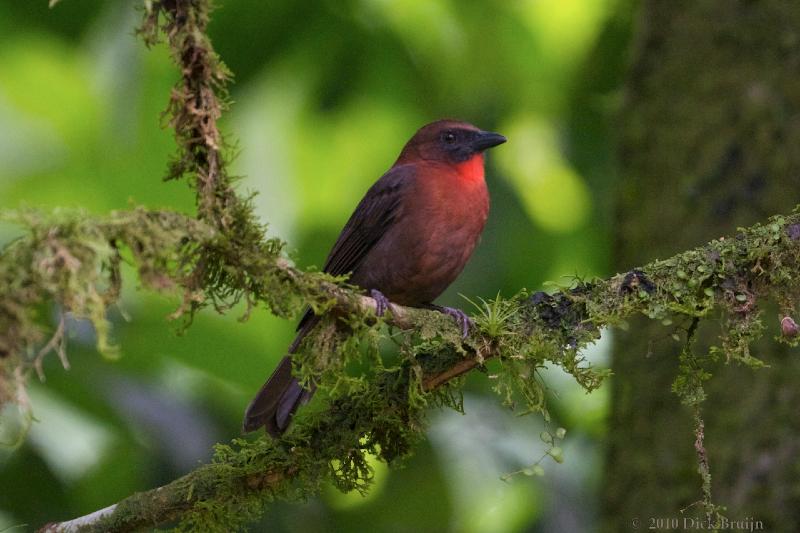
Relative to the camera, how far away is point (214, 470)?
10.5 ft

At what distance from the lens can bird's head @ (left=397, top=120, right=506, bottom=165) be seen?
4.96 meters

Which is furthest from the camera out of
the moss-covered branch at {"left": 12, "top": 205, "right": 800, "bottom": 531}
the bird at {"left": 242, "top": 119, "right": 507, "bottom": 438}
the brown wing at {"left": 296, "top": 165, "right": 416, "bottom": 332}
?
the brown wing at {"left": 296, "top": 165, "right": 416, "bottom": 332}

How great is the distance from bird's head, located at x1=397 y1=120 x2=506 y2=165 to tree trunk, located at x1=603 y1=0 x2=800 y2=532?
2.26 feet

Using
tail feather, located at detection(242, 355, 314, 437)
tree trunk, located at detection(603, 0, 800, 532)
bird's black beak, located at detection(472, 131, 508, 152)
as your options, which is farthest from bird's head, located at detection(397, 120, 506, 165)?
tail feather, located at detection(242, 355, 314, 437)

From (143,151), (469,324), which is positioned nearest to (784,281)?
(469,324)

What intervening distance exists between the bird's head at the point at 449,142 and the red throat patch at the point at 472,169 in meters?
0.01

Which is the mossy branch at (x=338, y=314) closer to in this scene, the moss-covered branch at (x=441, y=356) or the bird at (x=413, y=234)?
the moss-covered branch at (x=441, y=356)

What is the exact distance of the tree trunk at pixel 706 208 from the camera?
4172mm

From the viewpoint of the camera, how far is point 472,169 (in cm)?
496

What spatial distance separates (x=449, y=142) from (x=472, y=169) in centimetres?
19

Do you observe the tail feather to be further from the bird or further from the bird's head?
the bird's head

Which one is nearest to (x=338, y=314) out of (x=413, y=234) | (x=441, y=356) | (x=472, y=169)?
(x=441, y=356)

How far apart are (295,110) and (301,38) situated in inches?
19.0

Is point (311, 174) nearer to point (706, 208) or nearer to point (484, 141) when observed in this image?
point (484, 141)
